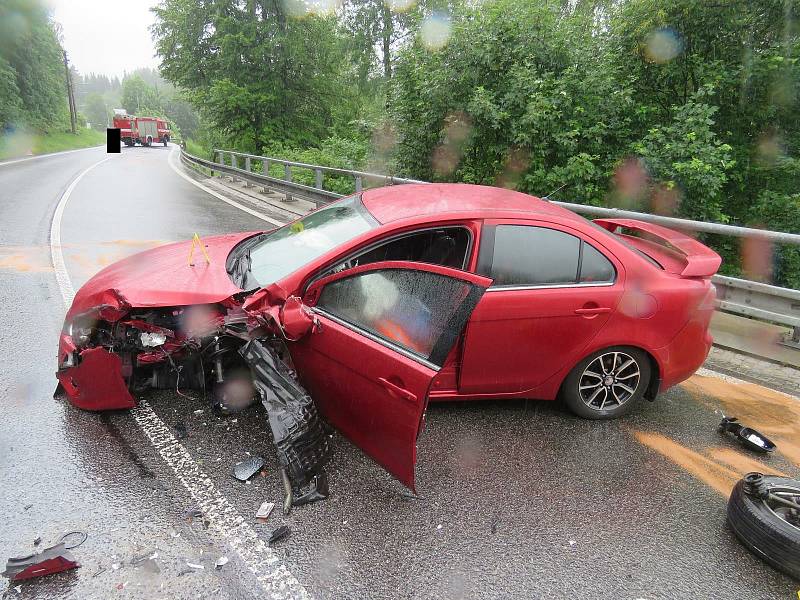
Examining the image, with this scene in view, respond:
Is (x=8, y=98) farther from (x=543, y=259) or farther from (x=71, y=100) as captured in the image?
(x=543, y=259)

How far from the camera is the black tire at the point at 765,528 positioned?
2.46m

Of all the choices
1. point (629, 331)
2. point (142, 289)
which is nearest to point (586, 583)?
point (629, 331)

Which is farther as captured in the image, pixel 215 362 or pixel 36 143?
pixel 36 143

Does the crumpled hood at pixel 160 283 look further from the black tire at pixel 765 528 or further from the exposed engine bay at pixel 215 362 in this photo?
the black tire at pixel 765 528

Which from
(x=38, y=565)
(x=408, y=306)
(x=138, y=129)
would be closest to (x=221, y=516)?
(x=38, y=565)

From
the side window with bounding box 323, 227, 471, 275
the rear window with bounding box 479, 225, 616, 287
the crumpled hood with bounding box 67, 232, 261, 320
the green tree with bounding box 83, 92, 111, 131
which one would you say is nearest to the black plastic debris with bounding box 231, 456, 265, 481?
the crumpled hood with bounding box 67, 232, 261, 320

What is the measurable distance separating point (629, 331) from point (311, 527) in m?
2.39

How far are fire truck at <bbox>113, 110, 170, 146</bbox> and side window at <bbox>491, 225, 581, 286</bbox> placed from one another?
195ft

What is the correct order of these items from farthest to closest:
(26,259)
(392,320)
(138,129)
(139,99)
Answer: (139,99)
(138,129)
(26,259)
(392,320)

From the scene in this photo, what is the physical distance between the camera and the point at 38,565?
7.27ft

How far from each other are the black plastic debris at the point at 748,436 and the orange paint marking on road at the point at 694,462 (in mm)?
340

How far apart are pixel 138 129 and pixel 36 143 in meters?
13.1

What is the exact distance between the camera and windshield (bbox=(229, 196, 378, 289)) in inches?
134

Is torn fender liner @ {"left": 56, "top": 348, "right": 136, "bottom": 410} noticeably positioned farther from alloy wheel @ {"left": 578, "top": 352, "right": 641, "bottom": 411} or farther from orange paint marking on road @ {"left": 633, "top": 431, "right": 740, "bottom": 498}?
orange paint marking on road @ {"left": 633, "top": 431, "right": 740, "bottom": 498}
